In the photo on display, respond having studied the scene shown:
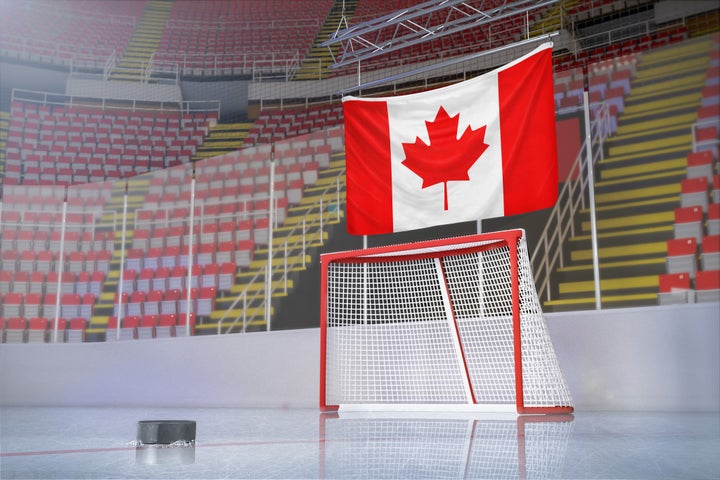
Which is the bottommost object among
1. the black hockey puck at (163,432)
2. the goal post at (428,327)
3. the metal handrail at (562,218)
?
the black hockey puck at (163,432)

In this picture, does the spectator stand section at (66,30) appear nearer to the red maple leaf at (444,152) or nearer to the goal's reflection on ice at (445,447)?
the red maple leaf at (444,152)

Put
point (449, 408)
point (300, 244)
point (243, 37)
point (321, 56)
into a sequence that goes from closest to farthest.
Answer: point (449, 408)
point (300, 244)
point (321, 56)
point (243, 37)

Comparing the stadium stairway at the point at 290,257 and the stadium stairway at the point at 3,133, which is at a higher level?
the stadium stairway at the point at 3,133

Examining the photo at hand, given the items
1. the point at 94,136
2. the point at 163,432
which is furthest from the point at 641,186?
the point at 94,136

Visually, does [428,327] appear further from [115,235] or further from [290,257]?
[115,235]

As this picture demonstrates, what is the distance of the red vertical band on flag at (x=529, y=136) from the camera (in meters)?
4.56

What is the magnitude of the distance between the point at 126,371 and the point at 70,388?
0.60m

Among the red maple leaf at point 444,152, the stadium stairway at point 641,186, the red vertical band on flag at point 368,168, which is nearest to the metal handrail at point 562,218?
the stadium stairway at point 641,186

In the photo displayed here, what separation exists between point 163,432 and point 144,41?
15.0 metres

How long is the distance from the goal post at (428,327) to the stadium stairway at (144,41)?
37.1 ft

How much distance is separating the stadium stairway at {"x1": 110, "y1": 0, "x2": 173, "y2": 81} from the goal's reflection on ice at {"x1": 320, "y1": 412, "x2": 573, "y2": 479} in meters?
12.7

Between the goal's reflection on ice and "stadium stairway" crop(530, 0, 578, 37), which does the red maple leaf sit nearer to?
the goal's reflection on ice

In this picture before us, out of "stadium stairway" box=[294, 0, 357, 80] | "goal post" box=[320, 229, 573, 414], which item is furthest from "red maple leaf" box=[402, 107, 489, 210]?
"stadium stairway" box=[294, 0, 357, 80]

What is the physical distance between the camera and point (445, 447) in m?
2.40
